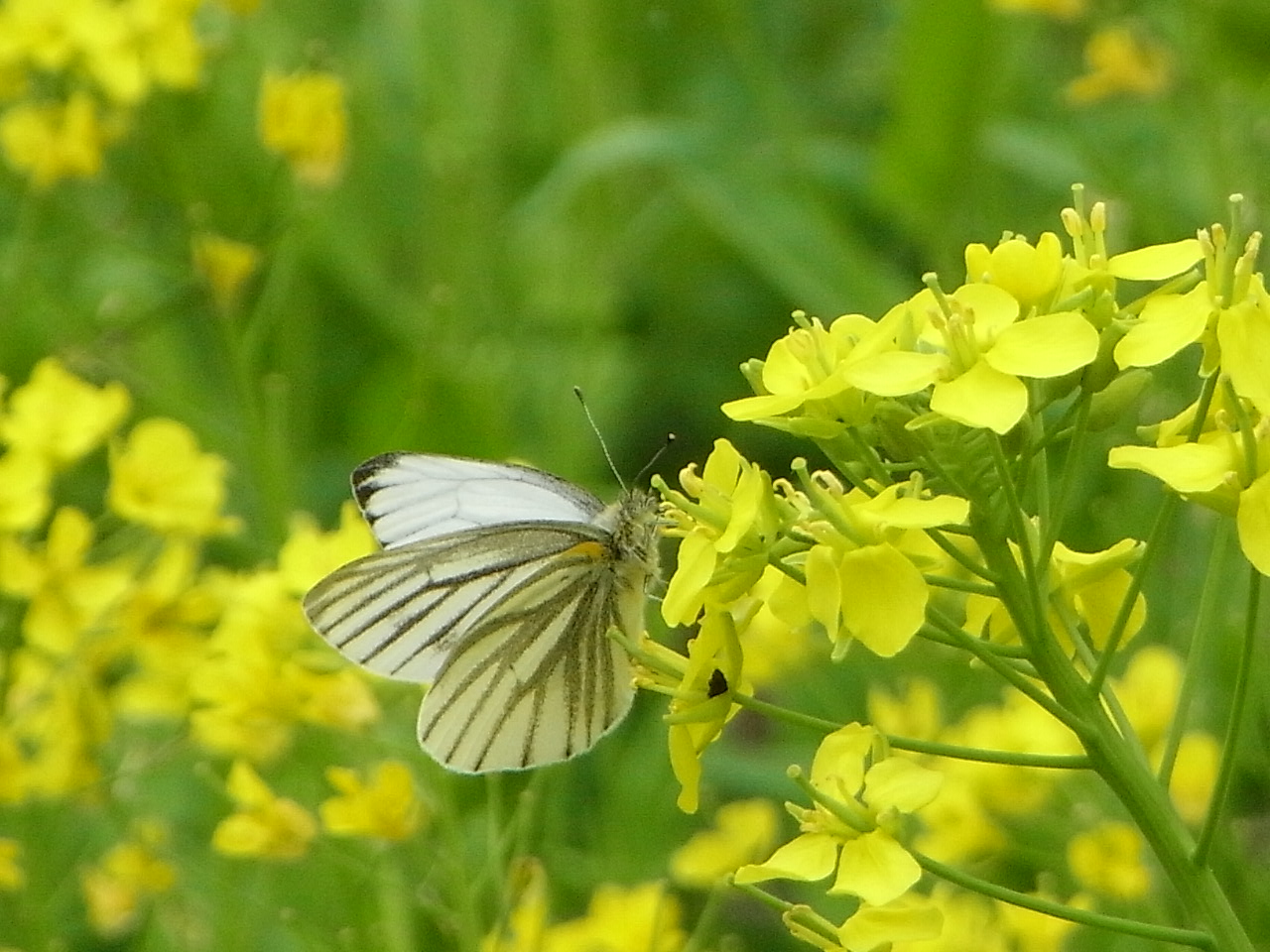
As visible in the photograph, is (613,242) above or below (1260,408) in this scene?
below

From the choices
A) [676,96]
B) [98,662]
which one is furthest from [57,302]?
[676,96]

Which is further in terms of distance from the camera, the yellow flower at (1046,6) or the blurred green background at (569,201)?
the yellow flower at (1046,6)

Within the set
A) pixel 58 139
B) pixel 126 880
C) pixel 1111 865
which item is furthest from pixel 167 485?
pixel 1111 865

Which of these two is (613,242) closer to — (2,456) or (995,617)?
(2,456)

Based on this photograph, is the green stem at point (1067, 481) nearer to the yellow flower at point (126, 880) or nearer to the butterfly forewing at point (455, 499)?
the butterfly forewing at point (455, 499)

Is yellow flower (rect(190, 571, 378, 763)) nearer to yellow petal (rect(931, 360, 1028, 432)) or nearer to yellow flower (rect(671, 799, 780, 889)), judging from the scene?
yellow flower (rect(671, 799, 780, 889))

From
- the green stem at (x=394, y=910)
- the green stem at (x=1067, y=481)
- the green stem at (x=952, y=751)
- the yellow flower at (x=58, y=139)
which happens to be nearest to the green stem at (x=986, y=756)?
the green stem at (x=952, y=751)
